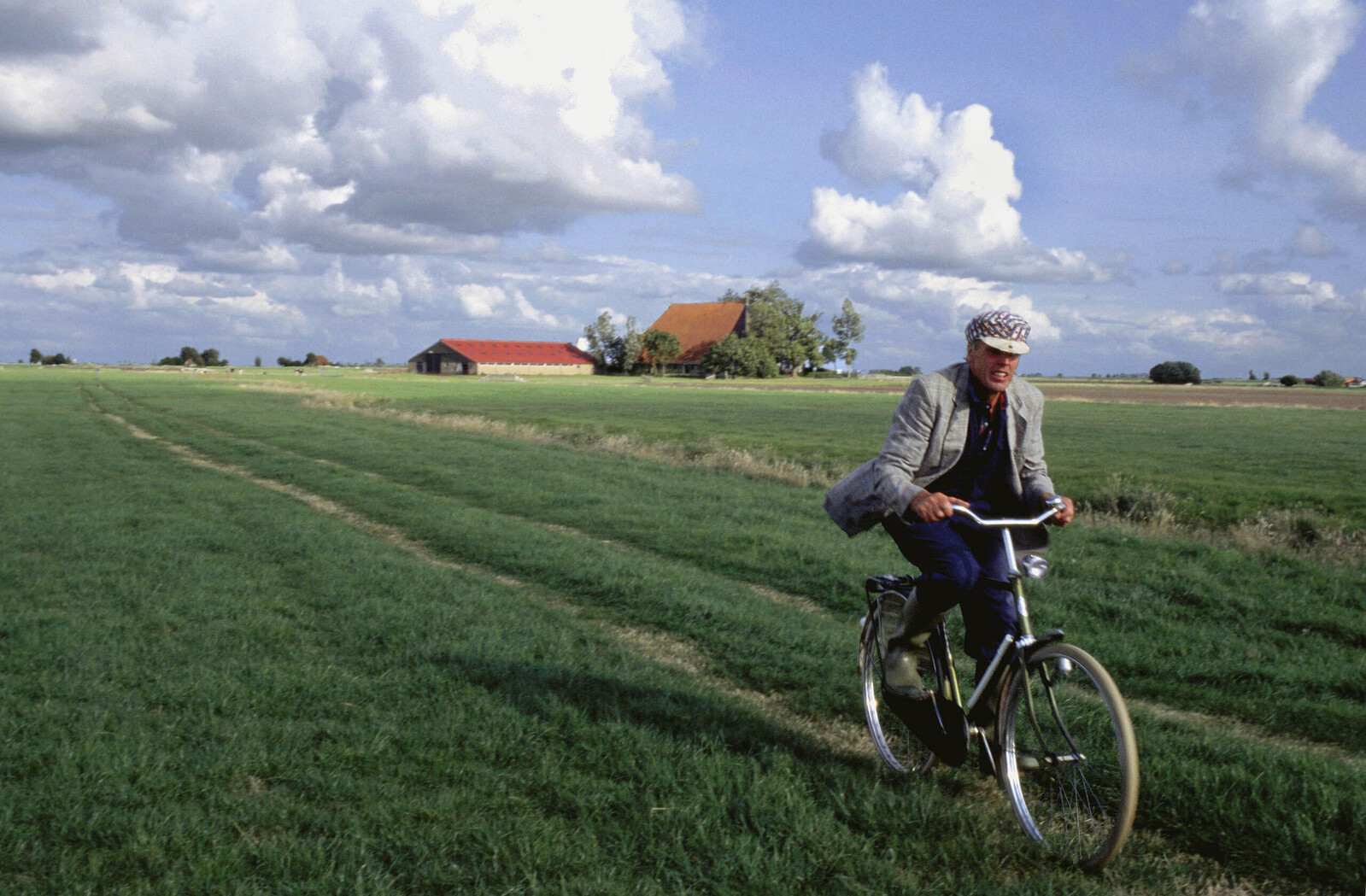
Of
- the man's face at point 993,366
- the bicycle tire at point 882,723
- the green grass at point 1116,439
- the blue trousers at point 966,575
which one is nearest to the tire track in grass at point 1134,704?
the bicycle tire at point 882,723

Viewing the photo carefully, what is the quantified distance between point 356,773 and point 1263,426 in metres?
51.8

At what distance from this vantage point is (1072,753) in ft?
12.1

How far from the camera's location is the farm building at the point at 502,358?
150 meters

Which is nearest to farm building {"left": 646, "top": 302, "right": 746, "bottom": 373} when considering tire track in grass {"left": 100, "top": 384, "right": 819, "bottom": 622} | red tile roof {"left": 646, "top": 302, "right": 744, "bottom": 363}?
red tile roof {"left": 646, "top": 302, "right": 744, "bottom": 363}

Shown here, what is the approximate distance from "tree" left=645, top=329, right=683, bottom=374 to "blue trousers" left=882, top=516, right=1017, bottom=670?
434 feet

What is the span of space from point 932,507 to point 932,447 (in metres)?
0.43

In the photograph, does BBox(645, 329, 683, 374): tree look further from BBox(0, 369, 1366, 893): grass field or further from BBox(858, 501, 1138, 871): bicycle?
BBox(858, 501, 1138, 871): bicycle

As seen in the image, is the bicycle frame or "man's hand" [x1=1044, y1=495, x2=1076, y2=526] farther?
"man's hand" [x1=1044, y1=495, x2=1076, y2=526]

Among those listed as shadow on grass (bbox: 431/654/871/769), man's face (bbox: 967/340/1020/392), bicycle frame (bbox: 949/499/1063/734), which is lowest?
shadow on grass (bbox: 431/654/871/769)

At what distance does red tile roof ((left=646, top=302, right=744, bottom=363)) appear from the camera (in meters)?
140

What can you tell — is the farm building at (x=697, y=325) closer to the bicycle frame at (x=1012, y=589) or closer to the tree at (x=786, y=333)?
Result: the tree at (x=786, y=333)

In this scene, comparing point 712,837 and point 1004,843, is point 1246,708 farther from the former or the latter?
point 712,837

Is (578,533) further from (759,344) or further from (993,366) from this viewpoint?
(759,344)

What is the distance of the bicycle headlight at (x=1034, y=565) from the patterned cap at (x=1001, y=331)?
2.84ft
